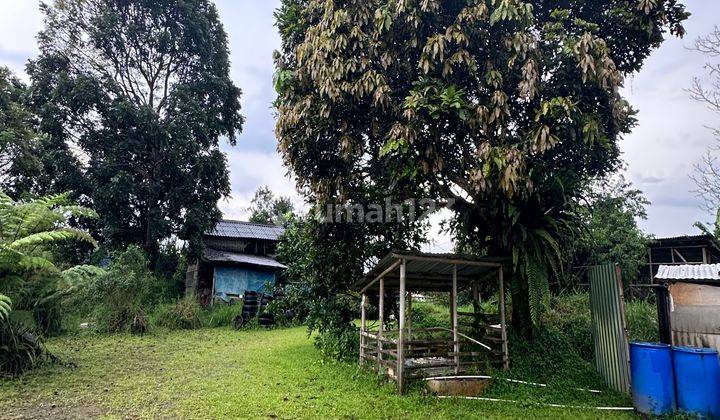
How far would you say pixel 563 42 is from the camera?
5.89 m

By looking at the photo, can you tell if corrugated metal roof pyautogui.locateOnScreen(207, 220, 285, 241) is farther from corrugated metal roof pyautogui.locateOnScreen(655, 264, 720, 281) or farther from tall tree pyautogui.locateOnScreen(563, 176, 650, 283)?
corrugated metal roof pyautogui.locateOnScreen(655, 264, 720, 281)

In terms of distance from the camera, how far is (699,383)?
471 cm

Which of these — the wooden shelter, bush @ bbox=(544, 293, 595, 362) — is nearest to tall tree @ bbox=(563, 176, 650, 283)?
bush @ bbox=(544, 293, 595, 362)

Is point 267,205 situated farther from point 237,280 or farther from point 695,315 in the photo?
point 695,315

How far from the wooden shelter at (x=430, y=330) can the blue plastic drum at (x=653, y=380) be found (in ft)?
6.22

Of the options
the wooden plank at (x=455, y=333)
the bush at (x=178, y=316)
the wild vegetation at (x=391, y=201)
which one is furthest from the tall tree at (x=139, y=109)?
the wooden plank at (x=455, y=333)

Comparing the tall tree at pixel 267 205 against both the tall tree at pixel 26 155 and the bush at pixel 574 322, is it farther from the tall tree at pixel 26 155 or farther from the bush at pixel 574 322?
the bush at pixel 574 322

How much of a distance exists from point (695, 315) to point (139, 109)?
19169 millimetres

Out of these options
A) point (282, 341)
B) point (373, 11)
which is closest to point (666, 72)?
point (373, 11)

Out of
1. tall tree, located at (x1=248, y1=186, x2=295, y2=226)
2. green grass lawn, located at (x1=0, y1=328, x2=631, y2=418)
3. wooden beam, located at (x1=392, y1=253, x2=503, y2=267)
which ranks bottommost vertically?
green grass lawn, located at (x1=0, y1=328, x2=631, y2=418)

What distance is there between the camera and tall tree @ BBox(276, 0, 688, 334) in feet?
18.9

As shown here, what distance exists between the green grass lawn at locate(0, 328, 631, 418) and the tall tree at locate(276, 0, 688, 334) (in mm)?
2573

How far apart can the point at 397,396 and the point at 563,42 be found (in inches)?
219

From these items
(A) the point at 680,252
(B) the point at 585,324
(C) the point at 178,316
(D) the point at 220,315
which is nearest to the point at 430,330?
(B) the point at 585,324
